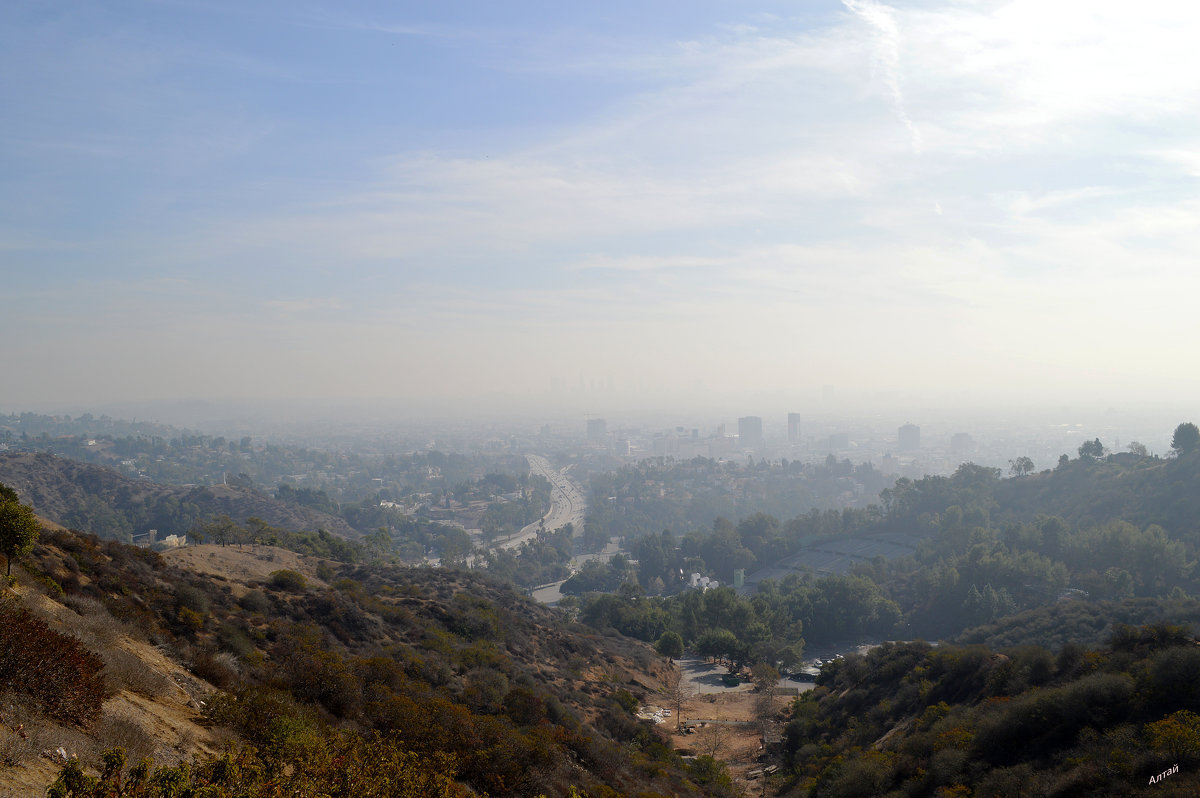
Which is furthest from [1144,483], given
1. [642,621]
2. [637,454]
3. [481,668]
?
[637,454]

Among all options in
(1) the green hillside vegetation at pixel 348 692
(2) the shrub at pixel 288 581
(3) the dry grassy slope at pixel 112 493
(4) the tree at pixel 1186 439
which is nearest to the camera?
(1) the green hillside vegetation at pixel 348 692

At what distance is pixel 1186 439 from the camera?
5584 centimetres

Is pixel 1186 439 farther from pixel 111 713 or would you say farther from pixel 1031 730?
pixel 111 713

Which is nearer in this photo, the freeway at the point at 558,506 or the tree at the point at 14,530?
the tree at the point at 14,530

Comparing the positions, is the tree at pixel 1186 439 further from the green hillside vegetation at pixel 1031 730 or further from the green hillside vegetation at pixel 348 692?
the green hillside vegetation at pixel 348 692

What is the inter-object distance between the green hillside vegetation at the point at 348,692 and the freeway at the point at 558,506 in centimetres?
6965

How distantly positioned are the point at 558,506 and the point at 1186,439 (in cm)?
9114

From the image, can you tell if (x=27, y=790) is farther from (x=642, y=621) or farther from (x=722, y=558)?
(x=722, y=558)

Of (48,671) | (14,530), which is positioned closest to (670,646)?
(14,530)

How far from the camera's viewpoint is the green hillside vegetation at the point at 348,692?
533cm

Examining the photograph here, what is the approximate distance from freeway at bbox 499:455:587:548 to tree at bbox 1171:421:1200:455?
7245 centimetres

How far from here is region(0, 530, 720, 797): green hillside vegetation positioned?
5.33m

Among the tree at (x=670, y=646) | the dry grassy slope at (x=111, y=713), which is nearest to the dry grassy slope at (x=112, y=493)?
the tree at (x=670, y=646)

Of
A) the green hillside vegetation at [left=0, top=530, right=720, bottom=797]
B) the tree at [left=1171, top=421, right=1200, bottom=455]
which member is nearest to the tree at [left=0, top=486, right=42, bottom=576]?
the green hillside vegetation at [left=0, top=530, right=720, bottom=797]
